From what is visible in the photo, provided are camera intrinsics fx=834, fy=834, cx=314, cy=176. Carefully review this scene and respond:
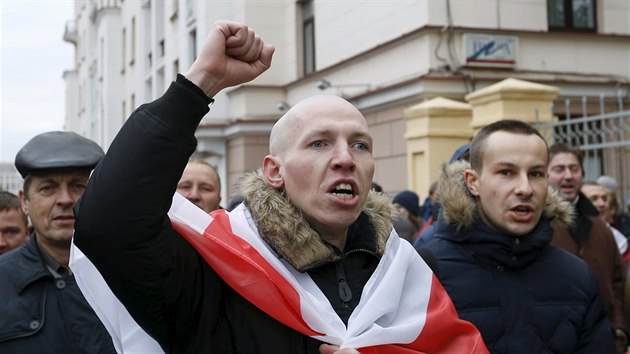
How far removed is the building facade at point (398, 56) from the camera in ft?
37.9

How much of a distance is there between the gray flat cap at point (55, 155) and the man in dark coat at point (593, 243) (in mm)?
2677

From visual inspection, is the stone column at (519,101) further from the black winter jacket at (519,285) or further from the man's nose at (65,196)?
the man's nose at (65,196)

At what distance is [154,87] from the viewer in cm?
2216

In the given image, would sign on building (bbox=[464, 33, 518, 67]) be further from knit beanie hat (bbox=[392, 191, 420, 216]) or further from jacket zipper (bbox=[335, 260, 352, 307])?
jacket zipper (bbox=[335, 260, 352, 307])

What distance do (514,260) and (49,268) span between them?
1.83 meters

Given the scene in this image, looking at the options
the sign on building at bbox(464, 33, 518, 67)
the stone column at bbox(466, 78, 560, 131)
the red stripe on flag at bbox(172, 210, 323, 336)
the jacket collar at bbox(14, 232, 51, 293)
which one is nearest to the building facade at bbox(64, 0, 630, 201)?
the sign on building at bbox(464, 33, 518, 67)

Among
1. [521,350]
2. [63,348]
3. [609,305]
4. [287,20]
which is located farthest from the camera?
[287,20]

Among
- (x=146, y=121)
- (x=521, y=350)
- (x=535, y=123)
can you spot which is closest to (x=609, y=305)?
(x=521, y=350)

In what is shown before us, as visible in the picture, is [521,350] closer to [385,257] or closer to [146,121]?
[385,257]

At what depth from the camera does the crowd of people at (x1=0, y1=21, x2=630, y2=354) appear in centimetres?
195

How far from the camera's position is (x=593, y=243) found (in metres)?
4.90

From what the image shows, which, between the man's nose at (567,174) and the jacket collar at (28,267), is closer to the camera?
the jacket collar at (28,267)

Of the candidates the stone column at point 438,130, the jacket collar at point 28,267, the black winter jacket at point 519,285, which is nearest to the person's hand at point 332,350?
the black winter jacket at point 519,285

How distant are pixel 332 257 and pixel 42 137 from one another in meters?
1.59
